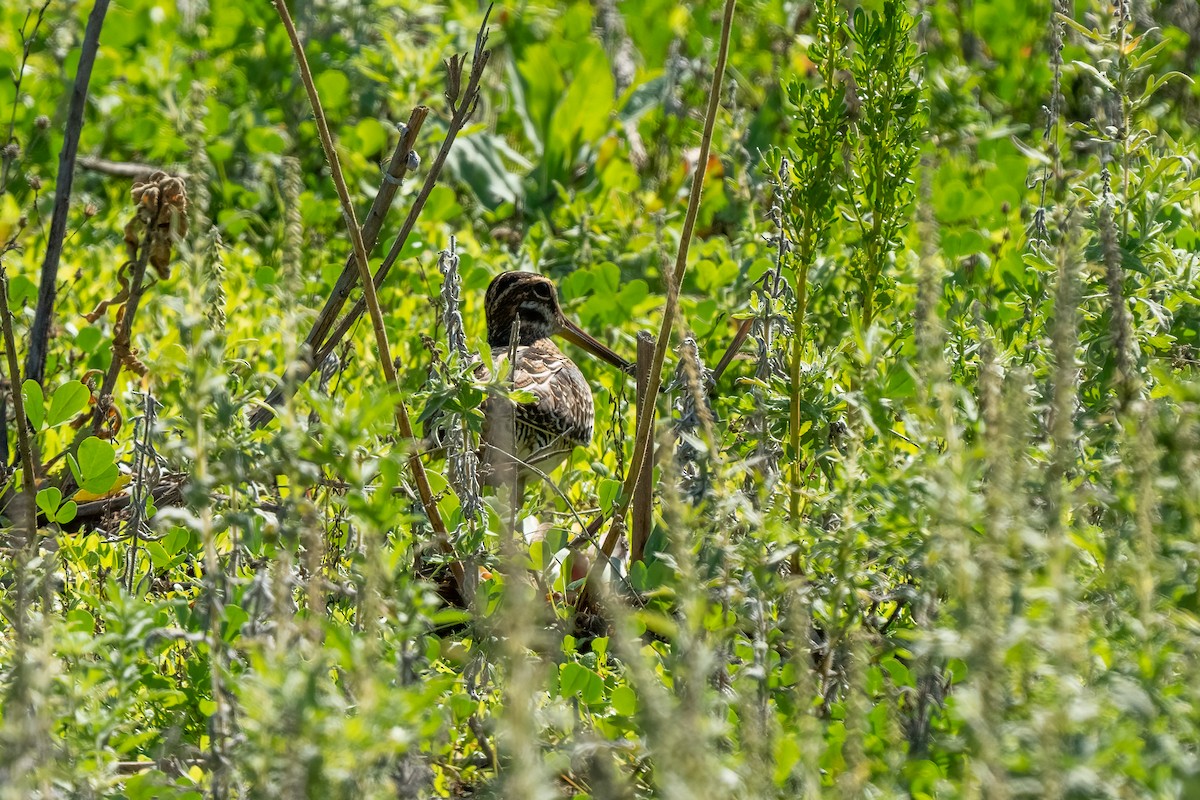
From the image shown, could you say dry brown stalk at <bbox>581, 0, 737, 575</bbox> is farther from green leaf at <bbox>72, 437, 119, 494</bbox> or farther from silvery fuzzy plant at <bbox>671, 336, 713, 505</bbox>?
green leaf at <bbox>72, 437, 119, 494</bbox>

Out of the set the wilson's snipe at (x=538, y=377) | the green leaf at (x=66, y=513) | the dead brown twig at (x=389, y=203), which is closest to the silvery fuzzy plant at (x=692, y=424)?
the wilson's snipe at (x=538, y=377)

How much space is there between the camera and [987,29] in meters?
7.69

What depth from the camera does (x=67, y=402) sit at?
3869mm

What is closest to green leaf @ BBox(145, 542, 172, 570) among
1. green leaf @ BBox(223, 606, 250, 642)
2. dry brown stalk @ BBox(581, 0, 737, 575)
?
green leaf @ BBox(223, 606, 250, 642)

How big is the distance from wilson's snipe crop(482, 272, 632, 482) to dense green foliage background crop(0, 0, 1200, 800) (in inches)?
7.8

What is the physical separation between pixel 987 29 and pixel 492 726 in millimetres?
6183

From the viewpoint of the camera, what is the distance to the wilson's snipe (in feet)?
14.5

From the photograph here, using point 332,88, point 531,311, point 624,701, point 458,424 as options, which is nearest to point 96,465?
point 458,424

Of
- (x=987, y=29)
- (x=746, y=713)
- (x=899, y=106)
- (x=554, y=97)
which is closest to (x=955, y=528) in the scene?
(x=746, y=713)

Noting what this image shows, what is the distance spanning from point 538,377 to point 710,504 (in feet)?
6.42

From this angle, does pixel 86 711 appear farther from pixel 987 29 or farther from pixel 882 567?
pixel 987 29

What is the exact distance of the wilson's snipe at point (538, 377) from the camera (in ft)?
14.5

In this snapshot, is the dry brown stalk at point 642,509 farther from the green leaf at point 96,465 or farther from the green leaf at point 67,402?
the green leaf at point 67,402

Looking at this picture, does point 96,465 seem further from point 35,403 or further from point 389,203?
point 389,203
